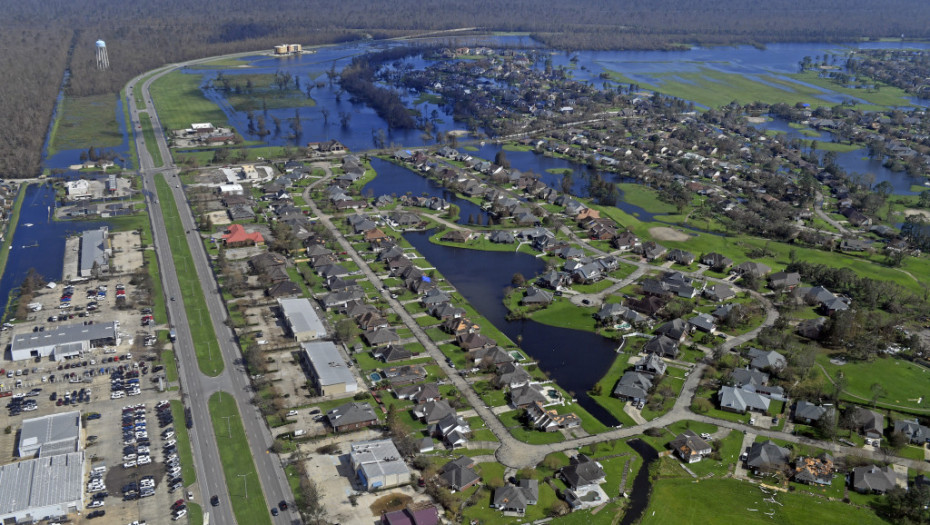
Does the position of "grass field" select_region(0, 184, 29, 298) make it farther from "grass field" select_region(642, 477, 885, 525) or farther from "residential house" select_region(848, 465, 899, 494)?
"residential house" select_region(848, 465, 899, 494)

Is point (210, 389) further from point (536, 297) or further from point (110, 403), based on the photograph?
point (536, 297)

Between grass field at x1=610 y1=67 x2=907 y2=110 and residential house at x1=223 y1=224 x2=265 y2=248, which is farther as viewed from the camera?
grass field at x1=610 y1=67 x2=907 y2=110

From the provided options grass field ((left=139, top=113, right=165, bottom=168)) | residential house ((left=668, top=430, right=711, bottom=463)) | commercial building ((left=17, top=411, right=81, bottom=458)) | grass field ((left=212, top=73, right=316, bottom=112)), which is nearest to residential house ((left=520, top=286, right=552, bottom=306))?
residential house ((left=668, top=430, right=711, bottom=463))

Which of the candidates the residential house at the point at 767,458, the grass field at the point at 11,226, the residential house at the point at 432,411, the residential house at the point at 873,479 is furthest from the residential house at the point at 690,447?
the grass field at the point at 11,226

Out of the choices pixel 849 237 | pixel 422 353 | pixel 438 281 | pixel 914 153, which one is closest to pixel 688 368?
pixel 422 353

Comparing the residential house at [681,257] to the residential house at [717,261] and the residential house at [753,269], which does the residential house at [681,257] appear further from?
the residential house at [753,269]

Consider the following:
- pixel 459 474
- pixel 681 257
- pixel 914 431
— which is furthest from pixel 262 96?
pixel 914 431
